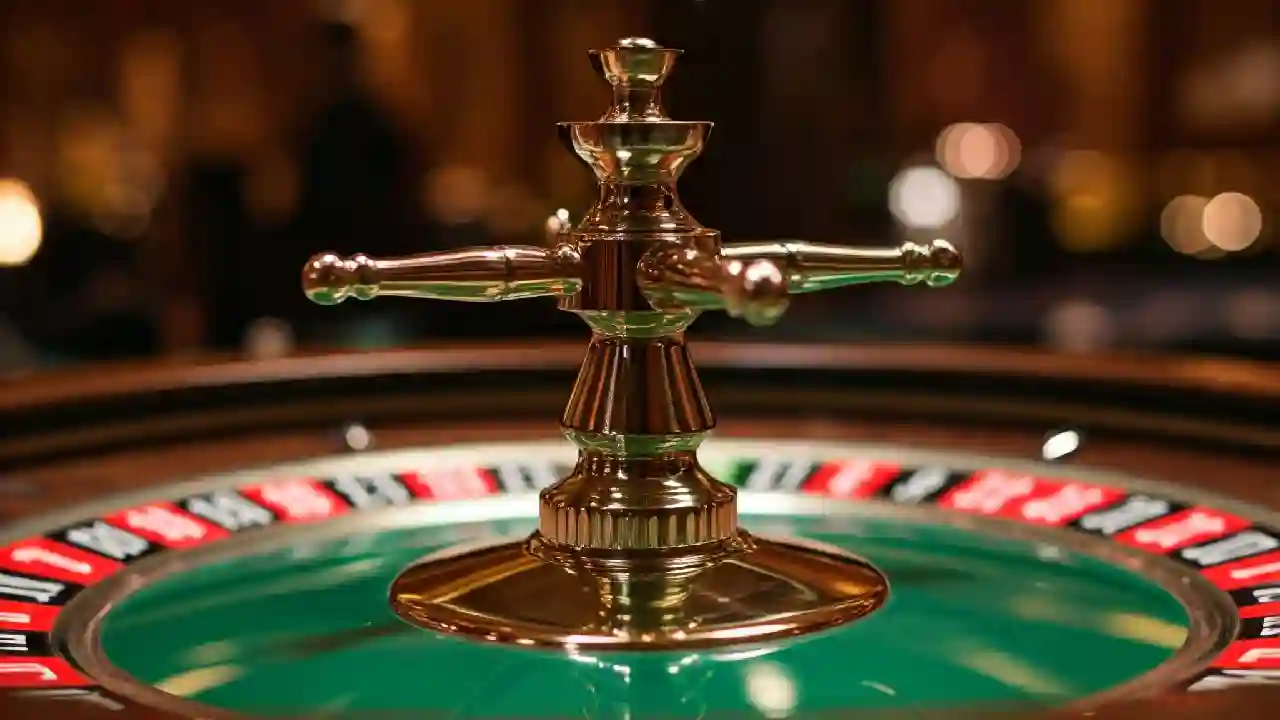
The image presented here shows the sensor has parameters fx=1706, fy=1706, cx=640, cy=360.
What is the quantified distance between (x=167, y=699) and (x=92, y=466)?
0.77 m

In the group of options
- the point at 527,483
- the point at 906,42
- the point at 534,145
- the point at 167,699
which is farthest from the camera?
the point at 906,42

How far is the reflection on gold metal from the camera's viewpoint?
1.05 m

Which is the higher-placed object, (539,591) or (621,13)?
(621,13)

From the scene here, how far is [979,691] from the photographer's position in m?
0.90

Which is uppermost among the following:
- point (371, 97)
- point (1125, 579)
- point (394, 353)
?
point (371, 97)

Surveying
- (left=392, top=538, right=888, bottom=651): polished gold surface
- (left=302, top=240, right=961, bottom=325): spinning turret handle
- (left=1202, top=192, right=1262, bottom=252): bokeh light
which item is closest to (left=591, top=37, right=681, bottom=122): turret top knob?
(left=302, top=240, right=961, bottom=325): spinning turret handle

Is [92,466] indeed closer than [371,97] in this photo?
Yes

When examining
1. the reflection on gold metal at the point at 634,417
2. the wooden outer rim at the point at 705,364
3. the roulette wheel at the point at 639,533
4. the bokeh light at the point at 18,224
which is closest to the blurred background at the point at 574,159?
the bokeh light at the point at 18,224

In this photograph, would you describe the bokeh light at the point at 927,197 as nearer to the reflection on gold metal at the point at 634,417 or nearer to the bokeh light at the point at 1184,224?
the bokeh light at the point at 1184,224

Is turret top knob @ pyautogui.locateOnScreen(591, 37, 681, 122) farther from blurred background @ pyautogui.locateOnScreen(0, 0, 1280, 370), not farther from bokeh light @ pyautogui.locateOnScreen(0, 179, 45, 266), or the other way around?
bokeh light @ pyautogui.locateOnScreen(0, 179, 45, 266)

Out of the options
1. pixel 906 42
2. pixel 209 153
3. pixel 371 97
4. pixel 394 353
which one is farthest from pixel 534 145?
pixel 394 353

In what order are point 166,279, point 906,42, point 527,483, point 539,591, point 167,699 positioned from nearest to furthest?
point 167,699 < point 539,591 < point 527,483 < point 166,279 < point 906,42

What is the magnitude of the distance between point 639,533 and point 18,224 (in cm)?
250

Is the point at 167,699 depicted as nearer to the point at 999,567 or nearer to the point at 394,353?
the point at 999,567
